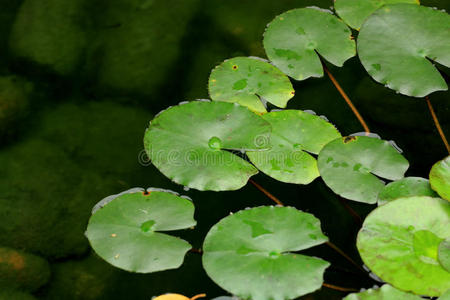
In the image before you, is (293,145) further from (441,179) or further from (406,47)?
(406,47)

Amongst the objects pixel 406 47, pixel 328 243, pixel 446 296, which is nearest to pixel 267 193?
pixel 328 243

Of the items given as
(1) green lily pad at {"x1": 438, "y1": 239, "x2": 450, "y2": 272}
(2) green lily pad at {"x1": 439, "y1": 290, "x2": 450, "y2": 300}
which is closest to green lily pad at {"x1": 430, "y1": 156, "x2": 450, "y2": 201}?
(1) green lily pad at {"x1": 438, "y1": 239, "x2": 450, "y2": 272}

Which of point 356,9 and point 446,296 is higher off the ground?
point 356,9

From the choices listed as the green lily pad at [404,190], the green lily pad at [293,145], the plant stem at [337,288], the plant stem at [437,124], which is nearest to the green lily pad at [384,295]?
the plant stem at [337,288]

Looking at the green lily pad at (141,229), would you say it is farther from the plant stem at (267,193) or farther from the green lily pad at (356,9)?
the green lily pad at (356,9)

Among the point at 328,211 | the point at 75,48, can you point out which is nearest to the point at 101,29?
the point at 75,48

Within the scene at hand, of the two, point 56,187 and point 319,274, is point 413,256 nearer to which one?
point 319,274
